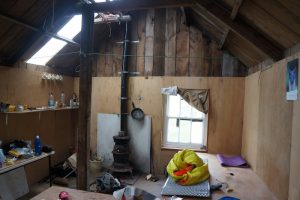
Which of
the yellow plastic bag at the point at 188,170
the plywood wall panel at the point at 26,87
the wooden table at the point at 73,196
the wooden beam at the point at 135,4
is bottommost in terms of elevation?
the yellow plastic bag at the point at 188,170

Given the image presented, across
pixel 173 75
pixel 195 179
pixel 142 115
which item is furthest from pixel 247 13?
pixel 142 115

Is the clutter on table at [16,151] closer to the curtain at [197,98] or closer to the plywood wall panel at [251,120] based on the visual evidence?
Result: the curtain at [197,98]

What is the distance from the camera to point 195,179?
300 cm

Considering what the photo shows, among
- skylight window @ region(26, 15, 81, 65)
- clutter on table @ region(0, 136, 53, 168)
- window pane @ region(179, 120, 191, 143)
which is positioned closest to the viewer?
clutter on table @ region(0, 136, 53, 168)

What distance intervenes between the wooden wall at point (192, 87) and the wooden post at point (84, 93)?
1.79 metres

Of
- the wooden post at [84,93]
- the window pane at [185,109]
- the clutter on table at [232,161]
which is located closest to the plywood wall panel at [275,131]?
the clutter on table at [232,161]

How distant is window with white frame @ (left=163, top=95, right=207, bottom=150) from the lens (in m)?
4.97

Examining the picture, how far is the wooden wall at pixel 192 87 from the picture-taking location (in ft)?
15.5

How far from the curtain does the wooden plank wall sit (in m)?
2.61

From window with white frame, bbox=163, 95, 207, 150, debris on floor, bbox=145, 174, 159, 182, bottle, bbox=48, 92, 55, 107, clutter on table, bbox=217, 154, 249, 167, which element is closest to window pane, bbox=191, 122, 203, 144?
window with white frame, bbox=163, 95, 207, 150

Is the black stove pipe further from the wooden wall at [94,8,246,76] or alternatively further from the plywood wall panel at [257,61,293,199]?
the plywood wall panel at [257,61,293,199]

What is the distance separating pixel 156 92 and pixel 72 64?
2.04 meters

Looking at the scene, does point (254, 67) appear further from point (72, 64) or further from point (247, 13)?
point (72, 64)

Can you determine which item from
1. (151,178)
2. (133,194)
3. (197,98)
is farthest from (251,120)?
(133,194)
